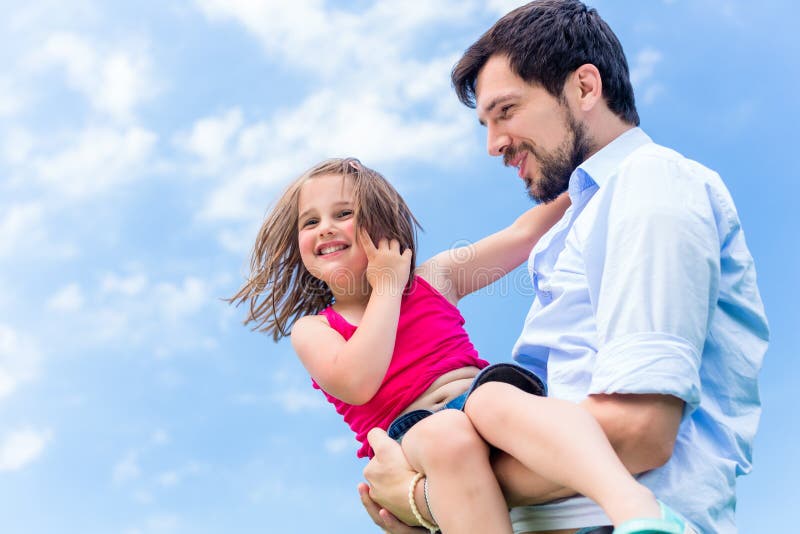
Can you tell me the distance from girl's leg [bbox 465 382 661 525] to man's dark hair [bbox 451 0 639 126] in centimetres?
173

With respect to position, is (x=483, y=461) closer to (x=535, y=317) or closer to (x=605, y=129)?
(x=535, y=317)

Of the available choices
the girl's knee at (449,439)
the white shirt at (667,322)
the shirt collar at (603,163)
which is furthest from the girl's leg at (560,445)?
the shirt collar at (603,163)

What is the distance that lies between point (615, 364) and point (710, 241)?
0.49m

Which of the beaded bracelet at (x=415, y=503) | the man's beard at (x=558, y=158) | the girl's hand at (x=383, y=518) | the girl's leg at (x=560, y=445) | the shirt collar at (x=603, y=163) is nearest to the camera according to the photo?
the girl's leg at (x=560, y=445)

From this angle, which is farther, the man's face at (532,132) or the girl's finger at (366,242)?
the girl's finger at (366,242)

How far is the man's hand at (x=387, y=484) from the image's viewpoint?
2754 mm

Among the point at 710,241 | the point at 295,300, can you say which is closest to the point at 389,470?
the point at 710,241

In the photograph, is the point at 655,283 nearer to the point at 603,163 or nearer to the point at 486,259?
the point at 603,163

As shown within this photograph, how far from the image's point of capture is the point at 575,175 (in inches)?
127

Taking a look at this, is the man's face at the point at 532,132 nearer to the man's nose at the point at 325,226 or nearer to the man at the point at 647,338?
the man at the point at 647,338

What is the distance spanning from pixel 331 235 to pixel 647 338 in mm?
1930

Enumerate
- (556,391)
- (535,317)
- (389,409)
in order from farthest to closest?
1. (389,409)
2. (535,317)
3. (556,391)

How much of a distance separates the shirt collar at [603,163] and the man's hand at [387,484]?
1209 millimetres

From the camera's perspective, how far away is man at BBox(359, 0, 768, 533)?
7.41 ft
